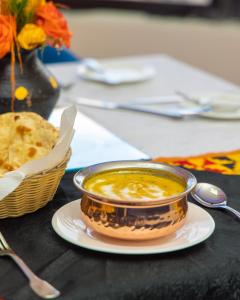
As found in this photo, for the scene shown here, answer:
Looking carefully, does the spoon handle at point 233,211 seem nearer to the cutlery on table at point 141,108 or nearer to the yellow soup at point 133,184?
the yellow soup at point 133,184

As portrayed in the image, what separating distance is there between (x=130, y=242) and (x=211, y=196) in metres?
0.20

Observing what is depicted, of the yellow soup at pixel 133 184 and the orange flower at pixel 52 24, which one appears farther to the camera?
the orange flower at pixel 52 24

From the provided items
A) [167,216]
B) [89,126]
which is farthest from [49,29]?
[167,216]

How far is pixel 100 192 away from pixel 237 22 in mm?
2513

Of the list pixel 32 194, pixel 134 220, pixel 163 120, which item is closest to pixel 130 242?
pixel 134 220

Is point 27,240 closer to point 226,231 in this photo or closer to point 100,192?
point 100,192

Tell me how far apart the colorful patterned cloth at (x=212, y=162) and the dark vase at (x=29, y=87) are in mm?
232

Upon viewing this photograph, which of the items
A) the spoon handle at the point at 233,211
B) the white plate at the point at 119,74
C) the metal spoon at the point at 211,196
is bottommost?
the white plate at the point at 119,74

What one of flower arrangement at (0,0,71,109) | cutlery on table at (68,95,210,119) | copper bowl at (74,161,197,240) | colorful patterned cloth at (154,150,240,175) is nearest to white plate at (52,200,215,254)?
copper bowl at (74,161,197,240)

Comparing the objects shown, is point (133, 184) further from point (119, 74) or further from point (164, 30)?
point (164, 30)

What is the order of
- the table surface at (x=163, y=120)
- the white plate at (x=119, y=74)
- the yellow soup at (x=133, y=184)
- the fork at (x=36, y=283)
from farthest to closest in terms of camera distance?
the white plate at (x=119, y=74) → the table surface at (x=163, y=120) → the yellow soup at (x=133, y=184) → the fork at (x=36, y=283)

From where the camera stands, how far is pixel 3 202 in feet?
2.91

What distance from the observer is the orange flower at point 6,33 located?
3.78ft

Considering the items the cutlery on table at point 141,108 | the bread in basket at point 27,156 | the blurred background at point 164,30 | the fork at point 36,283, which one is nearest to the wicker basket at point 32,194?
the bread in basket at point 27,156
